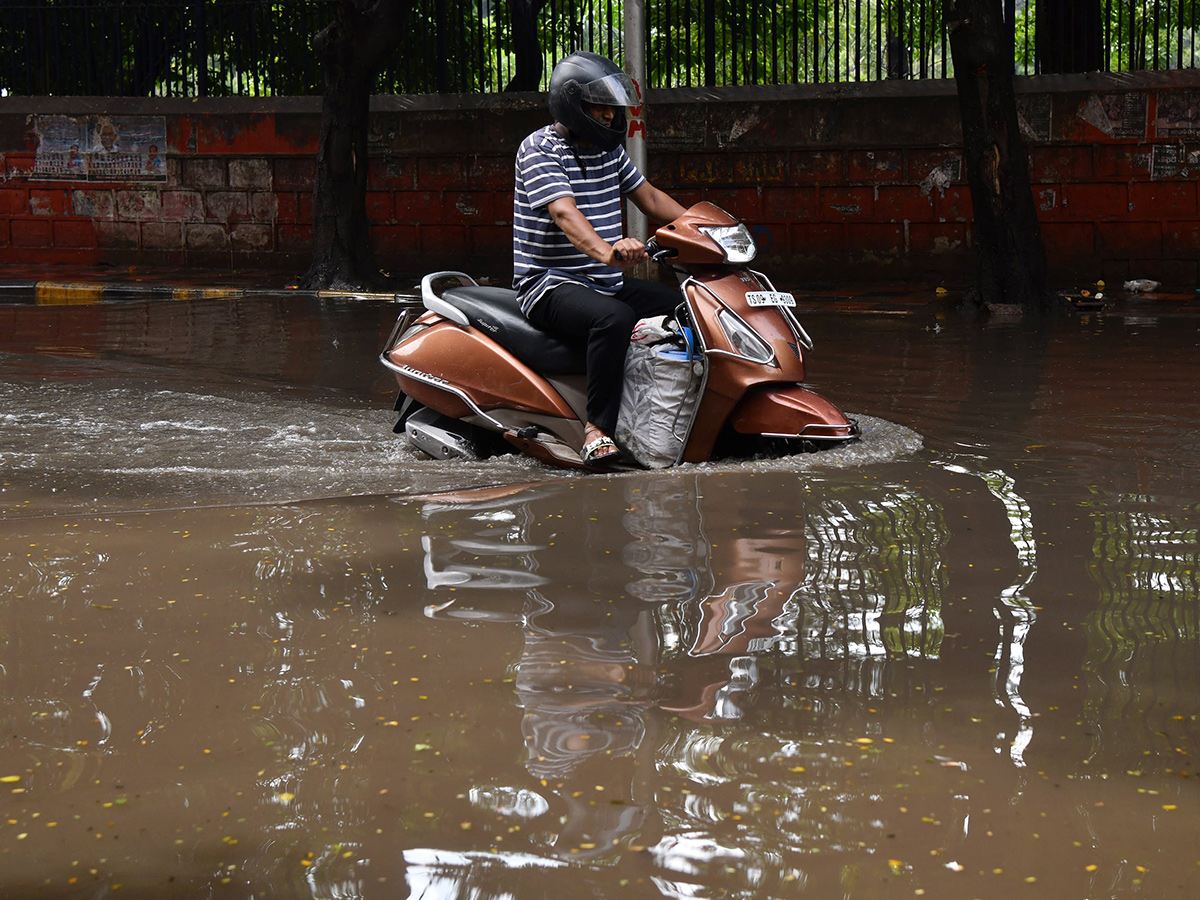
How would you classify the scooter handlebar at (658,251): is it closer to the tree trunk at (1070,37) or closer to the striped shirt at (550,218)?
the striped shirt at (550,218)

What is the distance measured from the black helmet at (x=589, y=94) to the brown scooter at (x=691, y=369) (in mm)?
440

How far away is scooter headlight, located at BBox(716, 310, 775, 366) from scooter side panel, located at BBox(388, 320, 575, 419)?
765 mm

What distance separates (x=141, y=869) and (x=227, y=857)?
13 cm

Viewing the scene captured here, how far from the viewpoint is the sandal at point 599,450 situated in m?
5.25

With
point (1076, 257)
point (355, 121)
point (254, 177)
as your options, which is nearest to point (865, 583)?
Result: point (1076, 257)

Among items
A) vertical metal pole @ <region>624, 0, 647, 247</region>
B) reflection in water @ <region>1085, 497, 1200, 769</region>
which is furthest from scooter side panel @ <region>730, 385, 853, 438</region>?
vertical metal pole @ <region>624, 0, 647, 247</region>

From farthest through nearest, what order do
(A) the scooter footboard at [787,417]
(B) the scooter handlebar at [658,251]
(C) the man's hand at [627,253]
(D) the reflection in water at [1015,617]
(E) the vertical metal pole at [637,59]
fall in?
(E) the vertical metal pole at [637,59], (B) the scooter handlebar at [658,251], (A) the scooter footboard at [787,417], (C) the man's hand at [627,253], (D) the reflection in water at [1015,617]

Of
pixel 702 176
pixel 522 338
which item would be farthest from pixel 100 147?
pixel 522 338

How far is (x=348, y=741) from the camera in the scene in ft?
8.93

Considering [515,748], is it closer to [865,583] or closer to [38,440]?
[865,583]

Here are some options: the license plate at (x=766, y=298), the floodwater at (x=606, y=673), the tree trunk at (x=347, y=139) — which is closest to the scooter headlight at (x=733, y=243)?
the license plate at (x=766, y=298)

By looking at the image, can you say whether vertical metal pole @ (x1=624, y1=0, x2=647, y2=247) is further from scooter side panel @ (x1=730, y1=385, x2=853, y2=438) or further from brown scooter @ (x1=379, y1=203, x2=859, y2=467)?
scooter side panel @ (x1=730, y1=385, x2=853, y2=438)

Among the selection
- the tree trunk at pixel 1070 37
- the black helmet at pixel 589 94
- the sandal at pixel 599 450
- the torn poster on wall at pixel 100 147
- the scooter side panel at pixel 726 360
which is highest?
the tree trunk at pixel 1070 37

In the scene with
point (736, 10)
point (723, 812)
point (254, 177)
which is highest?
→ point (736, 10)
